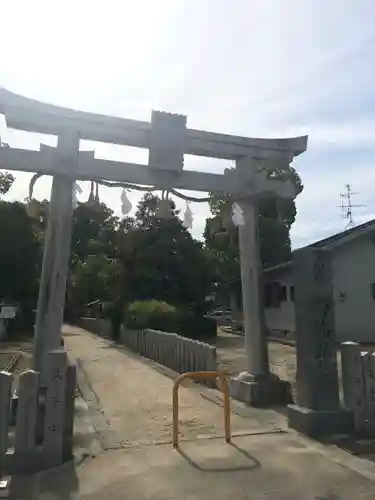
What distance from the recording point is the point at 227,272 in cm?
3550

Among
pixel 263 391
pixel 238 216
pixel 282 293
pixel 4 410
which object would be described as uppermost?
pixel 282 293

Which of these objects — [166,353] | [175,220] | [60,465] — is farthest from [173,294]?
[60,465]

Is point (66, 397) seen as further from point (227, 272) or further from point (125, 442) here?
point (227, 272)

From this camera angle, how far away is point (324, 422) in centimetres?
676

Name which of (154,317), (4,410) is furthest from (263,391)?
(154,317)

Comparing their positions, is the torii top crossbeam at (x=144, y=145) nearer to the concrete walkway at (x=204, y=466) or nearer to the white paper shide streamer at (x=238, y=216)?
the white paper shide streamer at (x=238, y=216)

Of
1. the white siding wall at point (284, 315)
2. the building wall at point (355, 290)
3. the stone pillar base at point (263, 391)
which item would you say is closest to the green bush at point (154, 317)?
the white siding wall at point (284, 315)

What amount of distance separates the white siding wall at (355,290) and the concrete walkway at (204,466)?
1520cm

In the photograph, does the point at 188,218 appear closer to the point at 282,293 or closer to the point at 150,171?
the point at 150,171

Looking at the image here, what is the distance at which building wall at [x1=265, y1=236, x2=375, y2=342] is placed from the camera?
72.3 feet

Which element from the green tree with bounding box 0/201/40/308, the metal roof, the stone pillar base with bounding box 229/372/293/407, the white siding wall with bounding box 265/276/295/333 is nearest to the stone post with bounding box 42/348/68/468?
the stone pillar base with bounding box 229/372/293/407

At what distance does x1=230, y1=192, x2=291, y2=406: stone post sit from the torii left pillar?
11.0ft

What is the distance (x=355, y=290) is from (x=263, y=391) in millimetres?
14866

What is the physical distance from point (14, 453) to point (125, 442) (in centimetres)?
169
